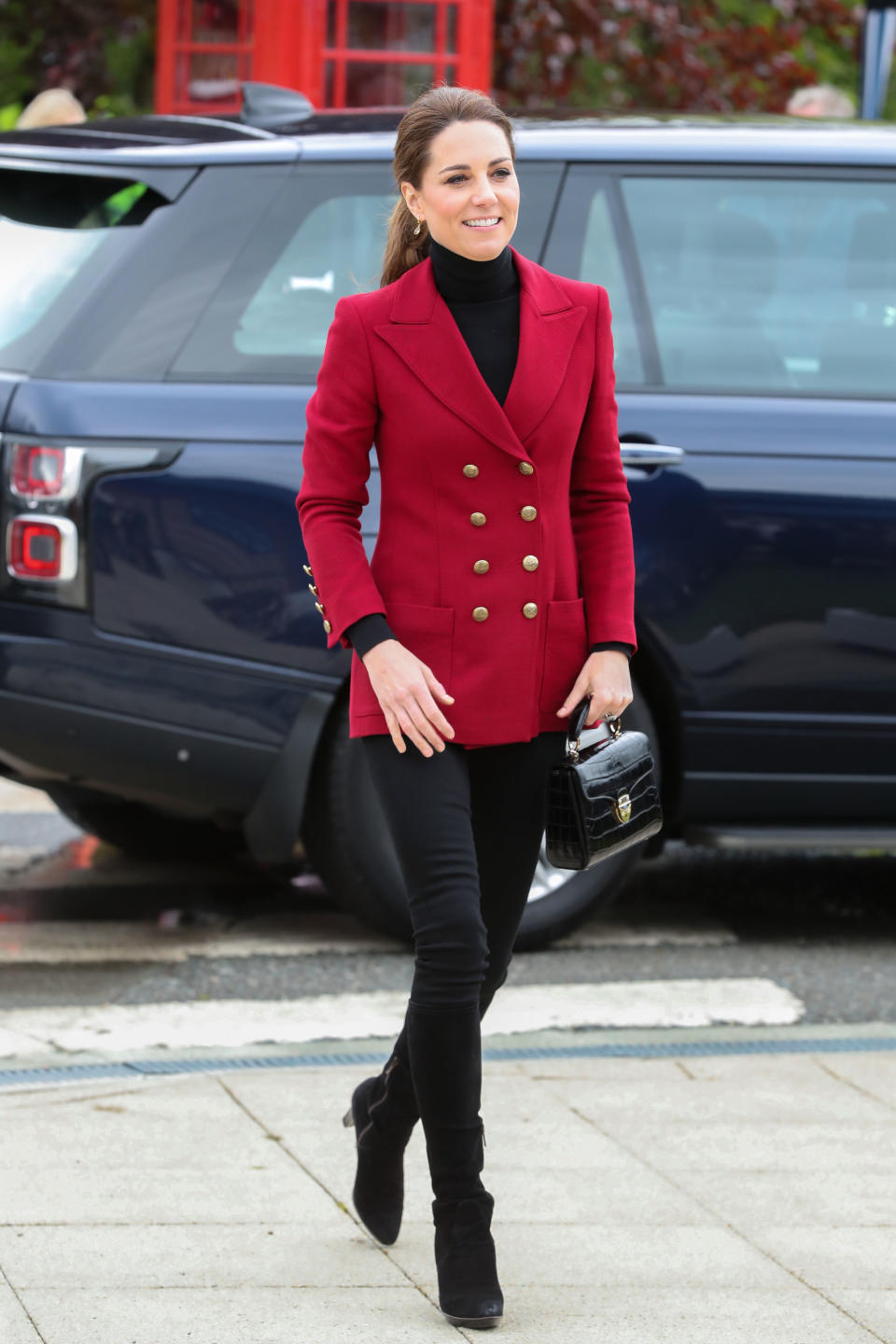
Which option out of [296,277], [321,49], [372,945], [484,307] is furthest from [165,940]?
[321,49]

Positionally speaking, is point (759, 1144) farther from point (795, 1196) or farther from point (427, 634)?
point (427, 634)

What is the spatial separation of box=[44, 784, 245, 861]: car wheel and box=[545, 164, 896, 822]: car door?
66.7 inches

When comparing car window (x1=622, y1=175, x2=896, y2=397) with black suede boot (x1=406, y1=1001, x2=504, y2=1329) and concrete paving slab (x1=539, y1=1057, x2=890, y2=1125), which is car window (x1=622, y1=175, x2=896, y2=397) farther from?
black suede boot (x1=406, y1=1001, x2=504, y2=1329)

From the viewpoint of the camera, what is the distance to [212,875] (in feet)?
18.9

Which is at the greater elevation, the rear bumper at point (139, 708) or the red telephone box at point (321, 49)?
the red telephone box at point (321, 49)

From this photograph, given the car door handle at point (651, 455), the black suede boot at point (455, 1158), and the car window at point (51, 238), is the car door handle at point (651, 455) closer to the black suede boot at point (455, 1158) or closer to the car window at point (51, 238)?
the car window at point (51, 238)

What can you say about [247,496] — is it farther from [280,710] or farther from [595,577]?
[595,577]

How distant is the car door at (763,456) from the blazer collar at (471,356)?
67.3 inches

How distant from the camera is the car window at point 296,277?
4707 mm

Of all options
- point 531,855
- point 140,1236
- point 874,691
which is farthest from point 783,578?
point 140,1236

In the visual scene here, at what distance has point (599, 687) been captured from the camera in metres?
3.00

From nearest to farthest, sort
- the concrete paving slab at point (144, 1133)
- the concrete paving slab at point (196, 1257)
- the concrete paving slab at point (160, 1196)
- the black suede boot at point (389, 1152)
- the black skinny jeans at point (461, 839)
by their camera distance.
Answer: the black skinny jeans at point (461, 839), the concrete paving slab at point (196, 1257), the black suede boot at point (389, 1152), the concrete paving slab at point (160, 1196), the concrete paving slab at point (144, 1133)

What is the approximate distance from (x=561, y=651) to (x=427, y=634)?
21cm

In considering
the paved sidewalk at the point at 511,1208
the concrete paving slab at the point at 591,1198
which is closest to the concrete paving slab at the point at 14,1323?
the paved sidewalk at the point at 511,1208
